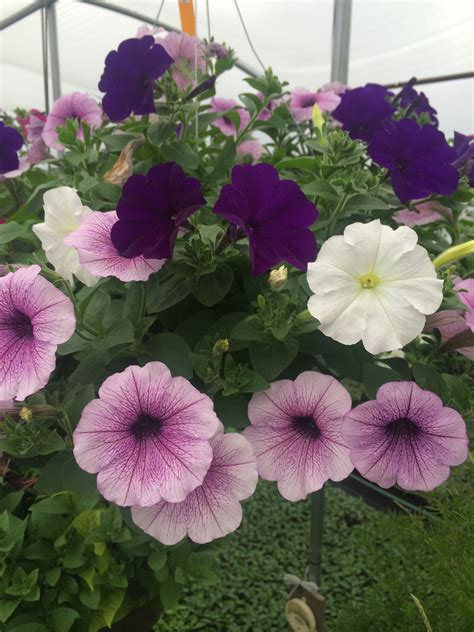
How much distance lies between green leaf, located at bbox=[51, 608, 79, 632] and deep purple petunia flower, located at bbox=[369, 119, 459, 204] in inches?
24.6

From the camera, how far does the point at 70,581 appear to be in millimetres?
711

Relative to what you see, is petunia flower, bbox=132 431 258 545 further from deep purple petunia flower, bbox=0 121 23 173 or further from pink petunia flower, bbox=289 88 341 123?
pink petunia flower, bbox=289 88 341 123

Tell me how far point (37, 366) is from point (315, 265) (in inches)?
8.3

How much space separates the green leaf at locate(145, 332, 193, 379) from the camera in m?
0.45

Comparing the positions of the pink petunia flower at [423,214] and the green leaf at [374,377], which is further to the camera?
the pink petunia flower at [423,214]

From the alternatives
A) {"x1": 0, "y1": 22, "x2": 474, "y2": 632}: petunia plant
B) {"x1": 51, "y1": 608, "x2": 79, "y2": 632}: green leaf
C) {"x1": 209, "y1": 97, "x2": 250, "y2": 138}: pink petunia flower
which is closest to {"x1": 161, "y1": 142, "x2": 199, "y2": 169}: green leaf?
{"x1": 0, "y1": 22, "x2": 474, "y2": 632}: petunia plant

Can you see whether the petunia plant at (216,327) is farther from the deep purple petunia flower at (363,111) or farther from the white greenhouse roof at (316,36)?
the white greenhouse roof at (316,36)

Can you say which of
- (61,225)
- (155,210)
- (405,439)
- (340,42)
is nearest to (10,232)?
(61,225)

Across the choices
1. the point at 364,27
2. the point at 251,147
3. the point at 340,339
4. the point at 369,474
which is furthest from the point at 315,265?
the point at 364,27

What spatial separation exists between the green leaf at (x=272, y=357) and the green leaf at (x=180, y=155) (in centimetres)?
22

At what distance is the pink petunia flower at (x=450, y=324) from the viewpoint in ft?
1.58

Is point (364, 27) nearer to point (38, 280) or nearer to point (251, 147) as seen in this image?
point (251, 147)

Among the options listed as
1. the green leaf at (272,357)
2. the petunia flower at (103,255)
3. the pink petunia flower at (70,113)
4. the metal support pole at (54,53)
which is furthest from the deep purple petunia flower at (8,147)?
the metal support pole at (54,53)

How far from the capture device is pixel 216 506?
15.9 inches
